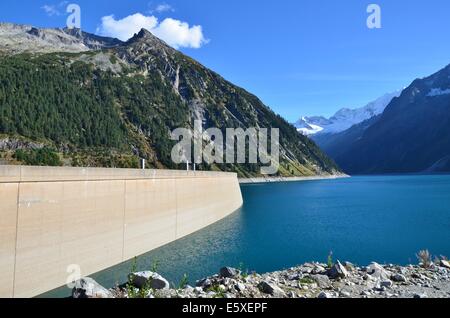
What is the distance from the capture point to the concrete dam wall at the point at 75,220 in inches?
875

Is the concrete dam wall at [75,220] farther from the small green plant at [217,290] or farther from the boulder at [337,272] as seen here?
the boulder at [337,272]

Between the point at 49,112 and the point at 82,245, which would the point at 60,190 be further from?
the point at 49,112

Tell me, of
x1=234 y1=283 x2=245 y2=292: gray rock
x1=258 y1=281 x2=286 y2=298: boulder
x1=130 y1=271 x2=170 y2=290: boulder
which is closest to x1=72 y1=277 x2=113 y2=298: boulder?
x1=130 y1=271 x2=170 y2=290: boulder

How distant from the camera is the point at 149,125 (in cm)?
19000

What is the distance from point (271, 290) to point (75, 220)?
15451 mm

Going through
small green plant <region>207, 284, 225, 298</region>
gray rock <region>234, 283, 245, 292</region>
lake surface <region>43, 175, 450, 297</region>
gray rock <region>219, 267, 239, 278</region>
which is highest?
gray rock <region>234, 283, 245, 292</region>

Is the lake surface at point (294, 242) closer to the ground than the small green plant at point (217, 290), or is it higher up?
closer to the ground

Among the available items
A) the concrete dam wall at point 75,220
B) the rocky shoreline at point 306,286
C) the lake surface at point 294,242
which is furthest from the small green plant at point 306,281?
the concrete dam wall at point 75,220

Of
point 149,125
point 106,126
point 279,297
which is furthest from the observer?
point 149,125

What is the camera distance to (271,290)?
1698 centimetres

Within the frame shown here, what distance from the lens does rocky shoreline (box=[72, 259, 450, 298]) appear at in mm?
16625

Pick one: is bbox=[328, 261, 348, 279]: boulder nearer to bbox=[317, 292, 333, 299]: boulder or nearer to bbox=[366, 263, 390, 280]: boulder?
bbox=[366, 263, 390, 280]: boulder
